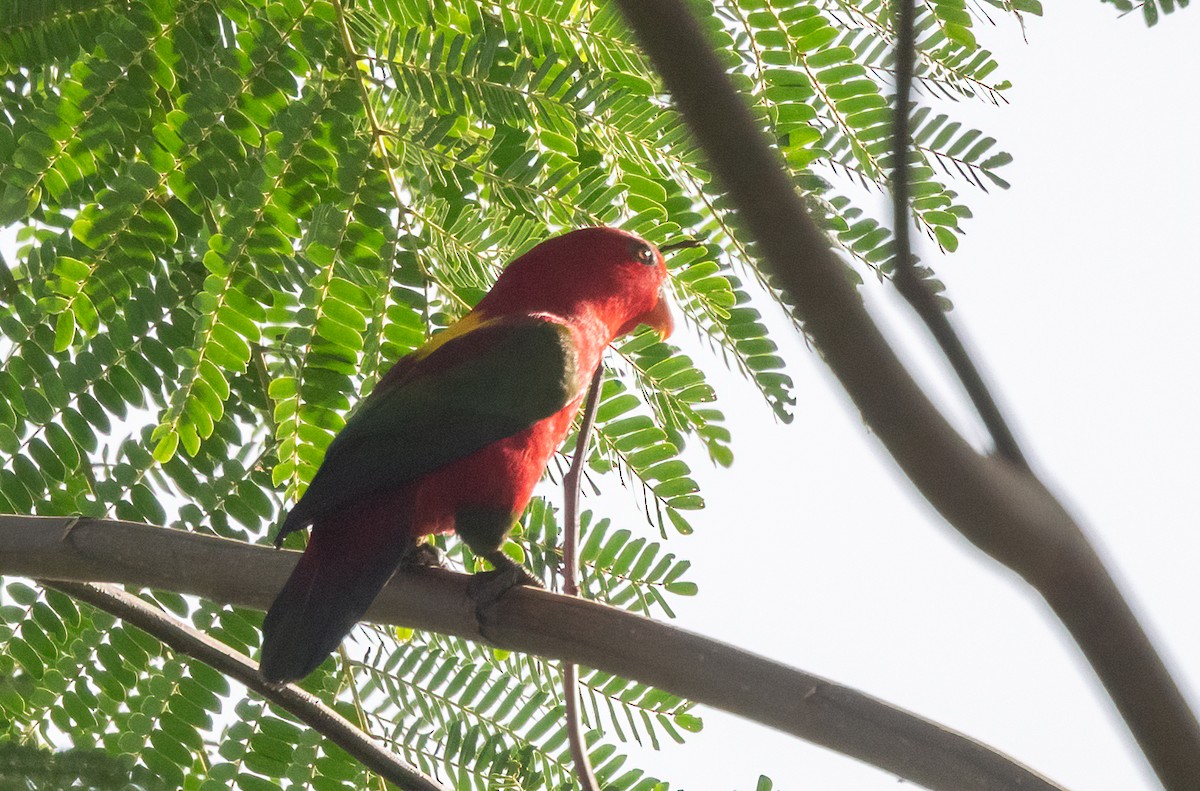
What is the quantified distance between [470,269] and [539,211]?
184 mm

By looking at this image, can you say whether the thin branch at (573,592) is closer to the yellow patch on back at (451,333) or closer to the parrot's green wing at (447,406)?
the parrot's green wing at (447,406)

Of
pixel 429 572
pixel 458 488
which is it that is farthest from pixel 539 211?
pixel 429 572

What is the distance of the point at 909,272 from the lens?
863 mm

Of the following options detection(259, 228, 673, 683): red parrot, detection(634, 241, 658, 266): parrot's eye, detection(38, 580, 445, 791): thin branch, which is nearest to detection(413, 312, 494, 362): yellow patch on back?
detection(259, 228, 673, 683): red parrot

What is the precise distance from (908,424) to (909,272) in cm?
18

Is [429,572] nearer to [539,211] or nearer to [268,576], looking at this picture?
[268,576]

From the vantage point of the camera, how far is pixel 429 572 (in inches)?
77.9

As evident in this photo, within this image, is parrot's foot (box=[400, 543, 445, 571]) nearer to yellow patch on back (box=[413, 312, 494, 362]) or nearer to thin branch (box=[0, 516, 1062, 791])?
thin branch (box=[0, 516, 1062, 791])

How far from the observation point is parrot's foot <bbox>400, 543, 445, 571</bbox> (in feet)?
6.72

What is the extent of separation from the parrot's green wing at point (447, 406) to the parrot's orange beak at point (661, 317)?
0.74 feet

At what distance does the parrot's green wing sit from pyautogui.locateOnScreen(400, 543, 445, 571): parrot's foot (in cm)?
13

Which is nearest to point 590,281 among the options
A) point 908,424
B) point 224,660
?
point 224,660

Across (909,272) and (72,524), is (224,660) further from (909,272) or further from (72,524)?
(909,272)

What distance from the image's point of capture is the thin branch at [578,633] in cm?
122
